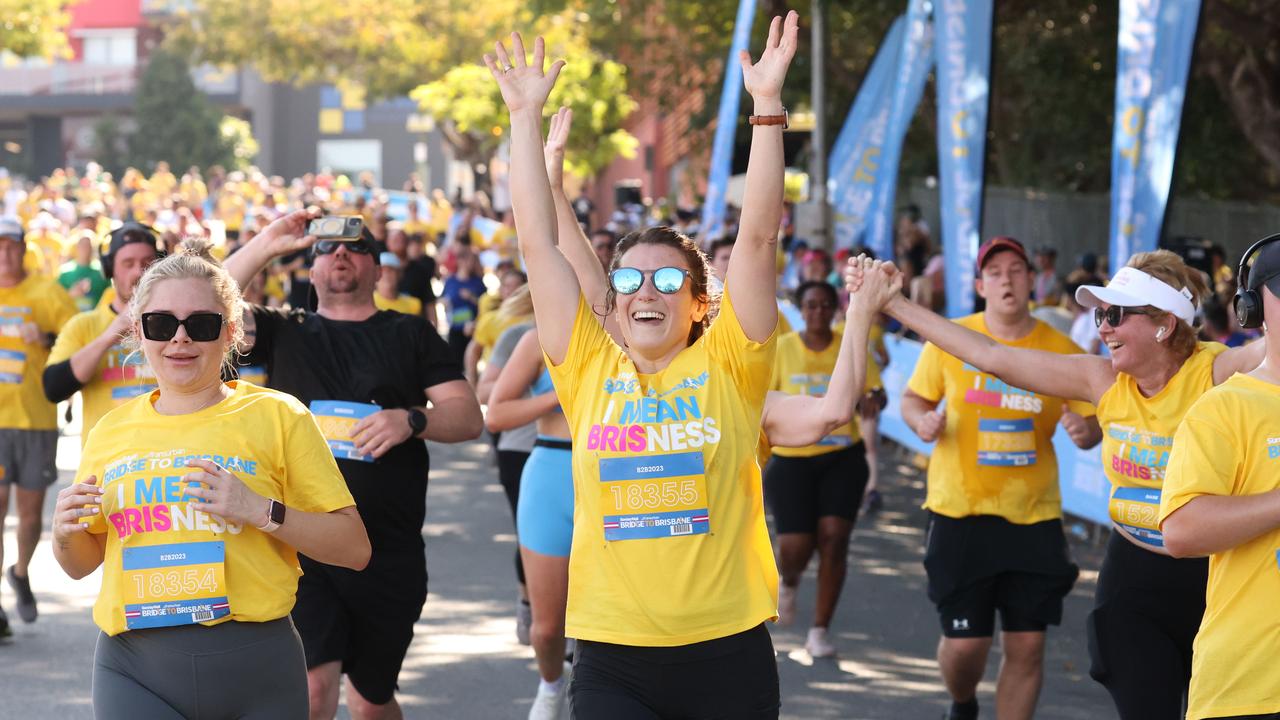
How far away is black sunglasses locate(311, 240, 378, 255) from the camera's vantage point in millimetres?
6410

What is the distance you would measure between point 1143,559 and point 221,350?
3017mm

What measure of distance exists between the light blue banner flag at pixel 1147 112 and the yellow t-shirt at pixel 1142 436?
15.4 ft

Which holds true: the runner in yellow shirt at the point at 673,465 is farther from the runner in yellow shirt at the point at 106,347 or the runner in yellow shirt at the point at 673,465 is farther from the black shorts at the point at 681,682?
the runner in yellow shirt at the point at 106,347

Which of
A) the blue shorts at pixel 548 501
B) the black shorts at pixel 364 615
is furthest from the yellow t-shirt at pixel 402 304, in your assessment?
the black shorts at pixel 364 615

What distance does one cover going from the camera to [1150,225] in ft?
34.0

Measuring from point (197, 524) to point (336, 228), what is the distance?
2.11 meters

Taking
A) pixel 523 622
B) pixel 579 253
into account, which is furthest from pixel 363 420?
pixel 523 622

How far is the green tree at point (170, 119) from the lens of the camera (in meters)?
78.4

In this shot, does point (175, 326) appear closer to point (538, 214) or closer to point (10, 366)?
point (538, 214)

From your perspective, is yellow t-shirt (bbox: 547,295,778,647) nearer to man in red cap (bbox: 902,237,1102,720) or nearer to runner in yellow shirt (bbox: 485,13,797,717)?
runner in yellow shirt (bbox: 485,13,797,717)

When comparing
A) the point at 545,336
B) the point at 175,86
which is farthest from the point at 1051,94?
the point at 175,86

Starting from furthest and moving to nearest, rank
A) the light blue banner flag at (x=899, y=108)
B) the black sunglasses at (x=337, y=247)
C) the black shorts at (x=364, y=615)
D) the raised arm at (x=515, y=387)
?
the light blue banner flag at (x=899, y=108)
the raised arm at (x=515, y=387)
the black sunglasses at (x=337, y=247)
the black shorts at (x=364, y=615)

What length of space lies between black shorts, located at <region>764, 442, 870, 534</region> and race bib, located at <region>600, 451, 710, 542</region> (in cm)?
523

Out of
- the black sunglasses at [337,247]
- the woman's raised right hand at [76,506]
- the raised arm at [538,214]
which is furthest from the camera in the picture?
the black sunglasses at [337,247]
